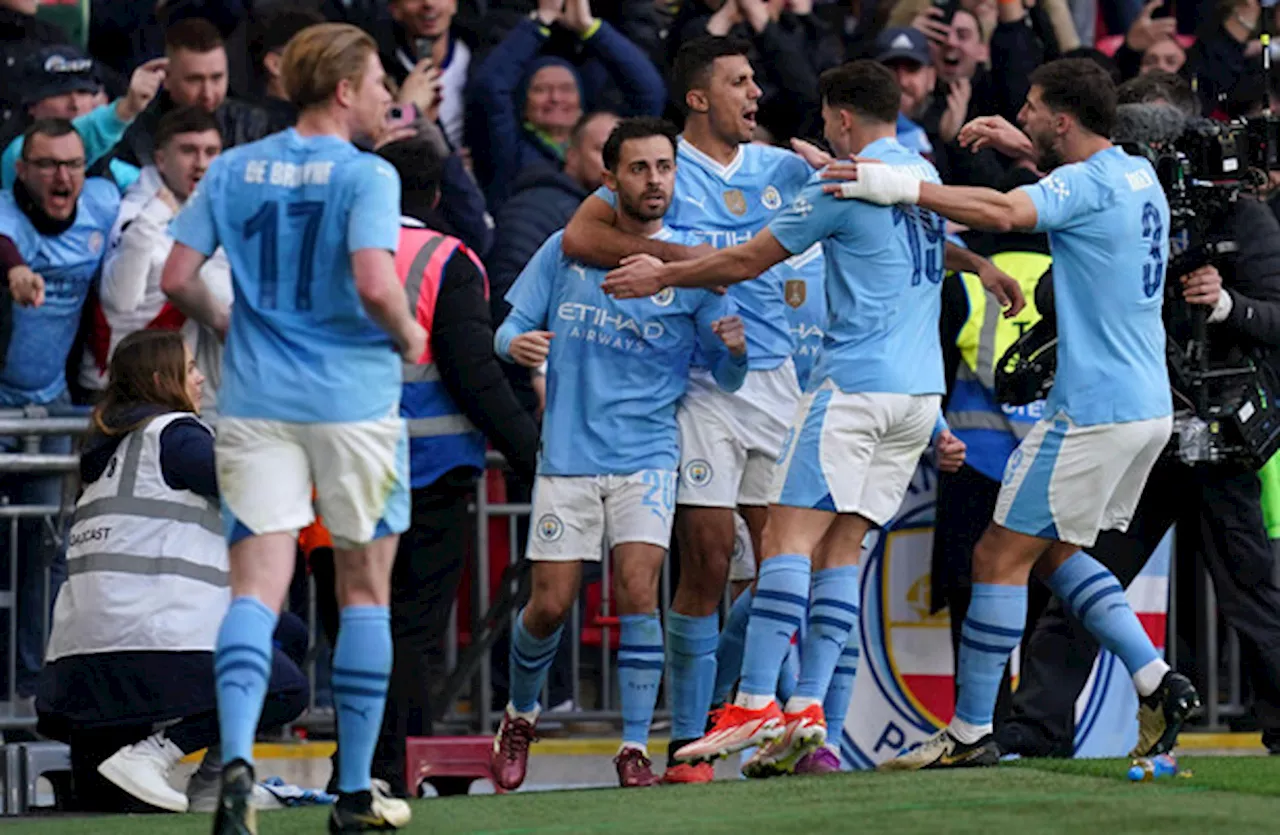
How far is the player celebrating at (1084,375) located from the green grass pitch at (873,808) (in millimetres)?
450

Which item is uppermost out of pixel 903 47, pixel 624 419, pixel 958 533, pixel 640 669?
pixel 903 47

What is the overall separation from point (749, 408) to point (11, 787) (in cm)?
315

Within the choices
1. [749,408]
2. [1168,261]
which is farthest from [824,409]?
[1168,261]

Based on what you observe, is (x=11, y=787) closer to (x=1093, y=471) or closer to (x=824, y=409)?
(x=824, y=409)

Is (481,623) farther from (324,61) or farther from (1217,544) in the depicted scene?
(324,61)

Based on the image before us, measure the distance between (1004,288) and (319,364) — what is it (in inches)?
125

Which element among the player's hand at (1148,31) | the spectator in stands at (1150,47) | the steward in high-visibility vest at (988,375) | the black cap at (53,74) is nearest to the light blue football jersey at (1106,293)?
the steward in high-visibility vest at (988,375)

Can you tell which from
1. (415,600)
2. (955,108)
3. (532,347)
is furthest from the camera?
(955,108)

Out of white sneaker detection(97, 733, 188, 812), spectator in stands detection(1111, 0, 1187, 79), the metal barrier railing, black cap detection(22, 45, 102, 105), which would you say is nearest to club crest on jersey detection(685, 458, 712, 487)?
the metal barrier railing

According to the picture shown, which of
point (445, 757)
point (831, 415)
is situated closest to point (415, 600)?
point (445, 757)

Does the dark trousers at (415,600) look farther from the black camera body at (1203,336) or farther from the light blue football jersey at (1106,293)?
the light blue football jersey at (1106,293)

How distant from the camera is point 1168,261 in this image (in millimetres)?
9492

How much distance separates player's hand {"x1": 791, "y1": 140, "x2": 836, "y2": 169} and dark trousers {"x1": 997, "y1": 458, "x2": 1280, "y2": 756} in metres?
1.85

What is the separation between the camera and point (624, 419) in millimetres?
9344
